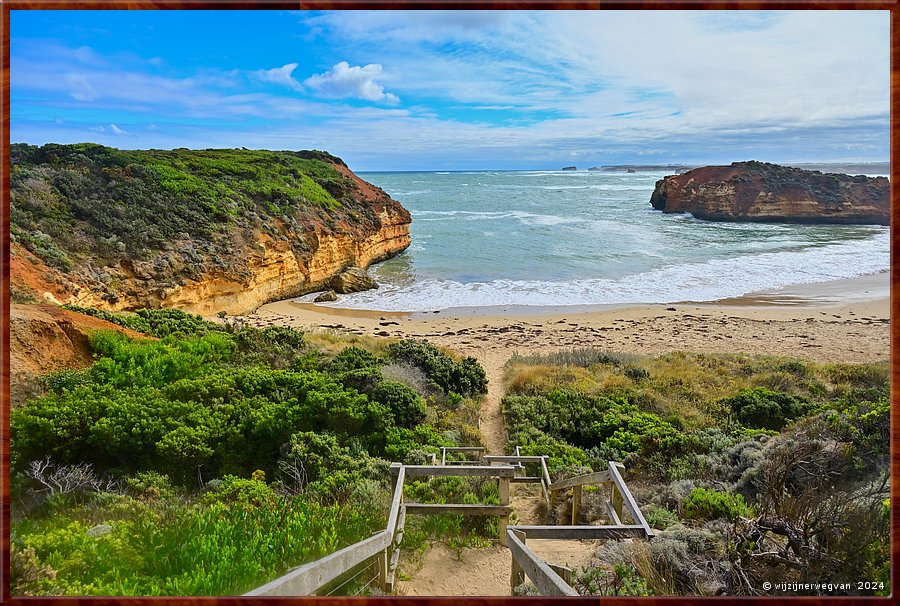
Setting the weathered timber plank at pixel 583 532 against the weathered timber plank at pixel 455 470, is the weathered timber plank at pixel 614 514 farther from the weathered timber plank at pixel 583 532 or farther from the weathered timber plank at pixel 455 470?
the weathered timber plank at pixel 455 470

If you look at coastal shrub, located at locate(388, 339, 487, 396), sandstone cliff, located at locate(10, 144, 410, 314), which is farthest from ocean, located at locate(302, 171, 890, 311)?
coastal shrub, located at locate(388, 339, 487, 396)

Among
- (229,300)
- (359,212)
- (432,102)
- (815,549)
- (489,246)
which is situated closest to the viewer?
(815,549)

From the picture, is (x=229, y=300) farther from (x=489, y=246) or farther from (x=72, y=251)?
(x=489, y=246)

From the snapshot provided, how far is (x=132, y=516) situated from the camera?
→ 3.21 meters

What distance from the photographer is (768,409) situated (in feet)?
21.6

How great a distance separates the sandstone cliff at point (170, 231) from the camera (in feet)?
41.5

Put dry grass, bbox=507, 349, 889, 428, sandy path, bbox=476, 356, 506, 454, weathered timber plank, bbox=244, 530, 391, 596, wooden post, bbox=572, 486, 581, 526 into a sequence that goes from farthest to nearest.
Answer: dry grass, bbox=507, 349, 889, 428 → sandy path, bbox=476, 356, 506, 454 → wooden post, bbox=572, 486, 581, 526 → weathered timber plank, bbox=244, 530, 391, 596

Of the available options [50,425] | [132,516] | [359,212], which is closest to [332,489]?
[132,516]

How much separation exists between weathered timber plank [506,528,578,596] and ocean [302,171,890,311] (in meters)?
7.11

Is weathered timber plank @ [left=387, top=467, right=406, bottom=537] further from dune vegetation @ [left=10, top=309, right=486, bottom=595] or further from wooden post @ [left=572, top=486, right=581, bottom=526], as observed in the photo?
wooden post @ [left=572, top=486, right=581, bottom=526]

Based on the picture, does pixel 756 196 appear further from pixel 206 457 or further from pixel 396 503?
pixel 396 503

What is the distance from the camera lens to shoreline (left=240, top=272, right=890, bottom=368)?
1222 cm

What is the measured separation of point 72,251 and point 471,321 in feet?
33.5

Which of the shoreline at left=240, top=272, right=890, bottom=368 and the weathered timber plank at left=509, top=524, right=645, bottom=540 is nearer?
the weathered timber plank at left=509, top=524, right=645, bottom=540
